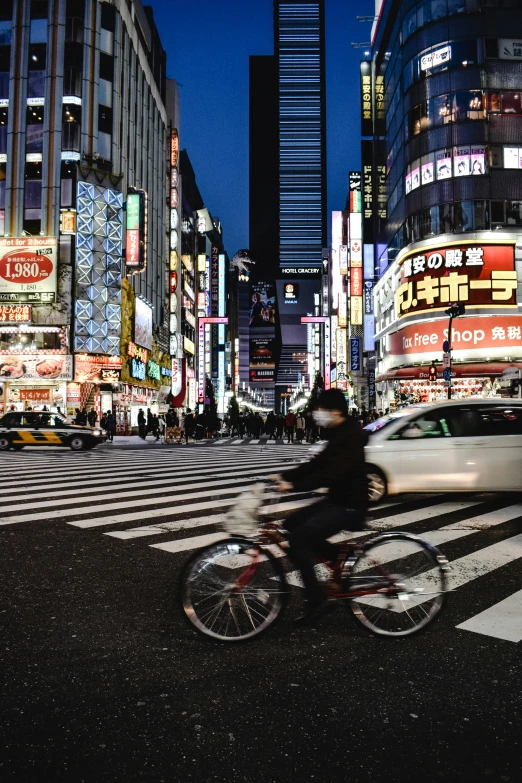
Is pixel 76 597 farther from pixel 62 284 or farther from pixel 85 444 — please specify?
pixel 62 284

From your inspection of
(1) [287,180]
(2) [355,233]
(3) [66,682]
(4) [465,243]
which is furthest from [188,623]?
(1) [287,180]

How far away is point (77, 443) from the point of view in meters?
23.4

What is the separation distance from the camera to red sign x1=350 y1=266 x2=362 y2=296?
180 ft

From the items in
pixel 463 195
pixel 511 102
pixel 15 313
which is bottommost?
pixel 15 313

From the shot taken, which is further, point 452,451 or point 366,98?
point 366,98

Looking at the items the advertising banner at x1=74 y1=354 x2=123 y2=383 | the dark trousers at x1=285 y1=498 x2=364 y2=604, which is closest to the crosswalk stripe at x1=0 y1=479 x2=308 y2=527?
the dark trousers at x1=285 y1=498 x2=364 y2=604

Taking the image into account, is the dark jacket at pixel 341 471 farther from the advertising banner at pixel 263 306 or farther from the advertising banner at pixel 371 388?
the advertising banner at pixel 263 306

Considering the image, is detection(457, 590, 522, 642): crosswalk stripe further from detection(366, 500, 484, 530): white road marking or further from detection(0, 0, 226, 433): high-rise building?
detection(0, 0, 226, 433): high-rise building

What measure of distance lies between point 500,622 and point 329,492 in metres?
1.65

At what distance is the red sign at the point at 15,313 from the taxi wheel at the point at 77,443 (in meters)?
17.4

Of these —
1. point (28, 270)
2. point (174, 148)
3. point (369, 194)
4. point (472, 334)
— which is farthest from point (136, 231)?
point (174, 148)

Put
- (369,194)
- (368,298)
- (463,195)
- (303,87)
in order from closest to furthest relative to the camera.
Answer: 1. (463,195)
2. (368,298)
3. (369,194)
4. (303,87)

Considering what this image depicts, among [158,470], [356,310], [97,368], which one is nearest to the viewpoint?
[158,470]

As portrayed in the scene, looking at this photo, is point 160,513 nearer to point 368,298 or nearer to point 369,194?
point 368,298
